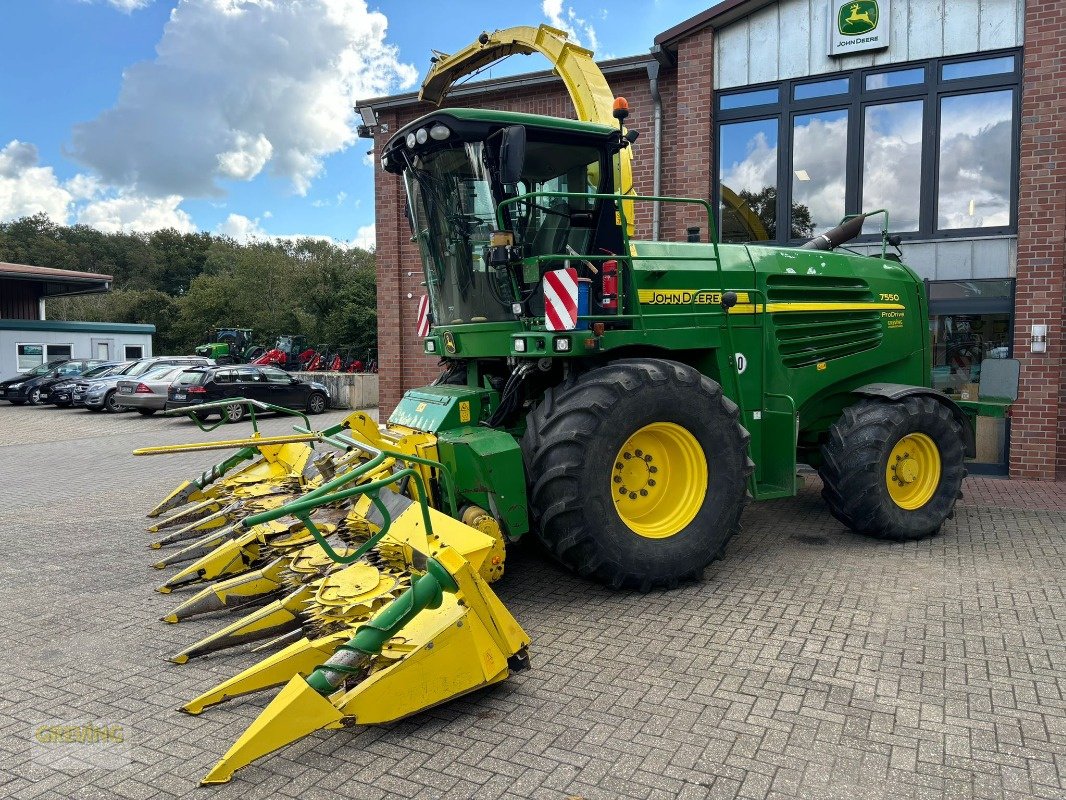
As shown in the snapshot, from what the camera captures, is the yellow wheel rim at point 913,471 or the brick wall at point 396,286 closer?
the yellow wheel rim at point 913,471

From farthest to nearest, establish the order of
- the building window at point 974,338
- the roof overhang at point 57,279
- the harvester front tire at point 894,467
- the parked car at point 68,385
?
the roof overhang at point 57,279, the parked car at point 68,385, the building window at point 974,338, the harvester front tire at point 894,467

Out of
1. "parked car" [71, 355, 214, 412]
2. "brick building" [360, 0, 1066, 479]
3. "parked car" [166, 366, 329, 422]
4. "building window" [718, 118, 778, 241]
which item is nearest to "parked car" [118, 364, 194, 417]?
"parked car" [166, 366, 329, 422]

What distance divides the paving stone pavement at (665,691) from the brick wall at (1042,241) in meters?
3.36

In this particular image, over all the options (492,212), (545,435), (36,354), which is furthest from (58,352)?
(545,435)

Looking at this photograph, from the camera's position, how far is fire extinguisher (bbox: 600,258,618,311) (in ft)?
17.1

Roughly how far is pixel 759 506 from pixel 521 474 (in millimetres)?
3997

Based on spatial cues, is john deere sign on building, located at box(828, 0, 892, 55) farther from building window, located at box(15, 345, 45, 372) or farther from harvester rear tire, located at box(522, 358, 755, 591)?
building window, located at box(15, 345, 45, 372)

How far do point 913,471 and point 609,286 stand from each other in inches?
130

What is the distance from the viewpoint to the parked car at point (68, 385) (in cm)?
2216

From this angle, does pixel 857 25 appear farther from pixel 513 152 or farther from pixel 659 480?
pixel 659 480

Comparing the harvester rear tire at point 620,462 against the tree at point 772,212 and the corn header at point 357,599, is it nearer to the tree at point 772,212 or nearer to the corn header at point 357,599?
the corn header at point 357,599

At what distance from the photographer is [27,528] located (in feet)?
23.2

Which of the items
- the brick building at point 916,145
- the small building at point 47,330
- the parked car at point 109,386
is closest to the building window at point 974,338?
the brick building at point 916,145

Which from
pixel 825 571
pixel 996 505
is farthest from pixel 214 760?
pixel 996 505
